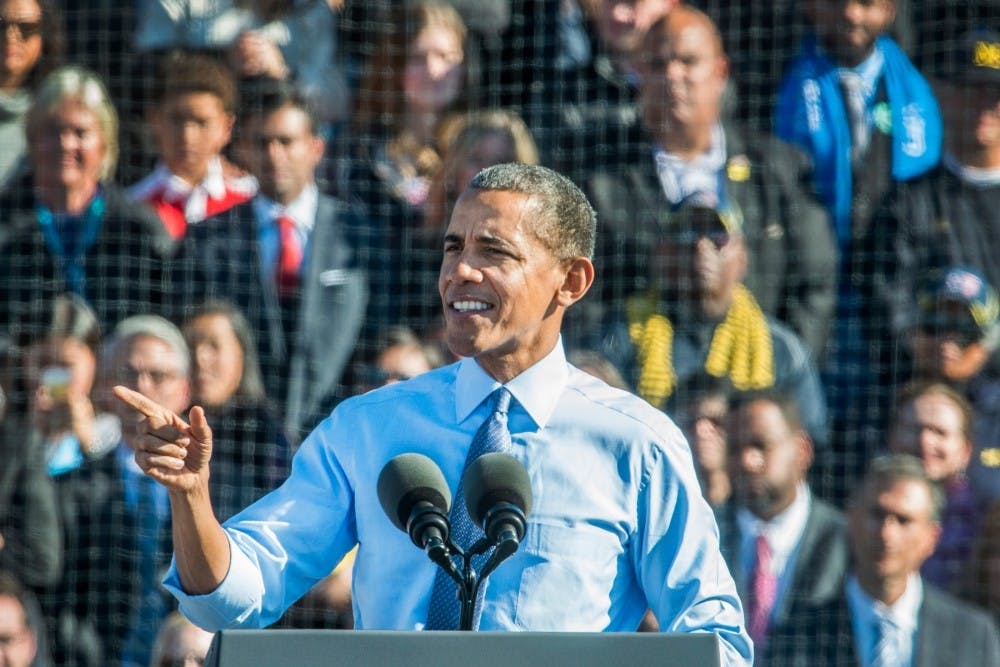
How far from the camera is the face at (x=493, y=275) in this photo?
2.18 m

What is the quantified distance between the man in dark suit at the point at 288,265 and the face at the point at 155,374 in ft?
0.75

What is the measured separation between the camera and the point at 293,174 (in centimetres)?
531

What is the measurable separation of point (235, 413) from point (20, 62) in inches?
55.5

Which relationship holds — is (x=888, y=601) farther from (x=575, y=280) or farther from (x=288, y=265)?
(x=575, y=280)

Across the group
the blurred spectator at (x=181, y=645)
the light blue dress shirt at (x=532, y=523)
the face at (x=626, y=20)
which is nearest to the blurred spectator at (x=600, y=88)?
the face at (x=626, y=20)

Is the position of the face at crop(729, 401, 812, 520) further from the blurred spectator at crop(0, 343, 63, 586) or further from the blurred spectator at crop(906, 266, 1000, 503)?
the blurred spectator at crop(0, 343, 63, 586)

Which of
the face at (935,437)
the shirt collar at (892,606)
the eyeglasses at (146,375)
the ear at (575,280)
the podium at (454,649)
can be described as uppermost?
the ear at (575,280)

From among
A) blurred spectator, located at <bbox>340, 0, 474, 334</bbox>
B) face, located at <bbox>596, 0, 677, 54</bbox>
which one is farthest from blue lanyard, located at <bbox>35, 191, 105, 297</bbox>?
face, located at <bbox>596, 0, 677, 54</bbox>

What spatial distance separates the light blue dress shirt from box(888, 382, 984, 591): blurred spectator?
2.69 m

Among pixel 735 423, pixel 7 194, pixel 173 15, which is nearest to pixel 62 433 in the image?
pixel 7 194

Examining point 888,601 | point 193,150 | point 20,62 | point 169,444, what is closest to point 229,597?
point 169,444

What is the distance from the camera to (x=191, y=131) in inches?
212

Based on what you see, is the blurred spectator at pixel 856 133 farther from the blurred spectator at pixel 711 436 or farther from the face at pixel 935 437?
the blurred spectator at pixel 711 436

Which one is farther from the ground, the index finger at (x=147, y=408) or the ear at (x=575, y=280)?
the ear at (x=575, y=280)
